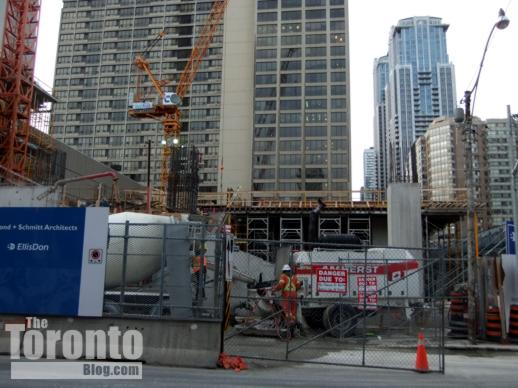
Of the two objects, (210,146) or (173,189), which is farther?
(210,146)

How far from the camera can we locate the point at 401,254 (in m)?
21.0

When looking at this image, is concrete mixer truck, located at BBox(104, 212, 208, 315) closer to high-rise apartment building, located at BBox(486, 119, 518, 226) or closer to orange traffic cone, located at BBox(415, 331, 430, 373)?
orange traffic cone, located at BBox(415, 331, 430, 373)

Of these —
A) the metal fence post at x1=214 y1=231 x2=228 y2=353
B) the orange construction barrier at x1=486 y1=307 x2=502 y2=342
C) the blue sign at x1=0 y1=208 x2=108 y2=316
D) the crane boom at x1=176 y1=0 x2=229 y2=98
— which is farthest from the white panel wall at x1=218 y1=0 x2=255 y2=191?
the metal fence post at x1=214 y1=231 x2=228 y2=353

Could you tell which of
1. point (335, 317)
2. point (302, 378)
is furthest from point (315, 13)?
point (302, 378)

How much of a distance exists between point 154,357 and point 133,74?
111825 millimetres

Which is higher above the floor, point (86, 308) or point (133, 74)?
point (133, 74)

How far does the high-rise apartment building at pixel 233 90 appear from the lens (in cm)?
10712

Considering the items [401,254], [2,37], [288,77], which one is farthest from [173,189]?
→ [288,77]

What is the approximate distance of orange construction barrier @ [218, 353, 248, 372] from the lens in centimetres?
1003

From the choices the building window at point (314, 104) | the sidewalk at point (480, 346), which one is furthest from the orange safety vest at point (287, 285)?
the building window at point (314, 104)

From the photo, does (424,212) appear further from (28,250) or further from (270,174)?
(270,174)

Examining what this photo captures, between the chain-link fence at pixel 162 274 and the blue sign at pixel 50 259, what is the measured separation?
21.8 inches

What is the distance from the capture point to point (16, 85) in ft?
164

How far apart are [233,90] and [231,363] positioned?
10277 cm
